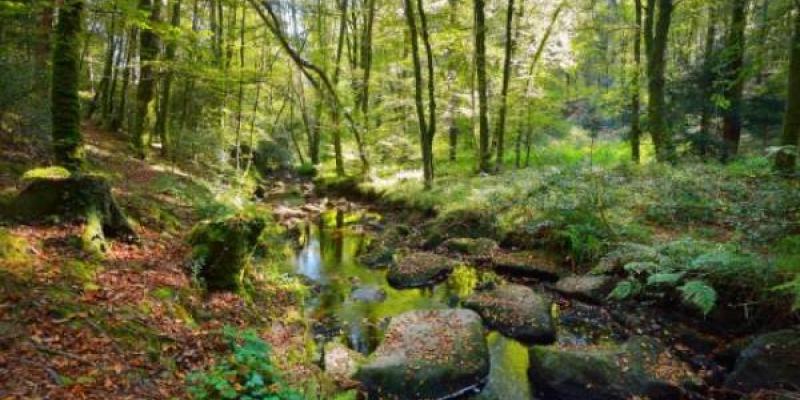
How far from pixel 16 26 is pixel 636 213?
11.8 m

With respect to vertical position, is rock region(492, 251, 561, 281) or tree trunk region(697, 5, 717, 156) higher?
tree trunk region(697, 5, 717, 156)

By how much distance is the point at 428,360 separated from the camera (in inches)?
241

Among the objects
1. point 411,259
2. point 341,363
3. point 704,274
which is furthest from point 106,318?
point 704,274

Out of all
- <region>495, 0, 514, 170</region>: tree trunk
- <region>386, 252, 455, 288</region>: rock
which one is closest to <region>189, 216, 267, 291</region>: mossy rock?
<region>386, 252, 455, 288</region>: rock

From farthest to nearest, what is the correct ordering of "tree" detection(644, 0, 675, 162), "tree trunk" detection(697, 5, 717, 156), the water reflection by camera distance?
1. "tree trunk" detection(697, 5, 717, 156)
2. "tree" detection(644, 0, 675, 162)
3. the water reflection

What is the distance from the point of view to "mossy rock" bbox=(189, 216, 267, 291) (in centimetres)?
660

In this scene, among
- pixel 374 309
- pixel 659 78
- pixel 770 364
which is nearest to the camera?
pixel 770 364

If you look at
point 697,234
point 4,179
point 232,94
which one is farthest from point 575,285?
point 232,94

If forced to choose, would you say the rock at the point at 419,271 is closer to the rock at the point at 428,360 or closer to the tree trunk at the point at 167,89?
the rock at the point at 428,360

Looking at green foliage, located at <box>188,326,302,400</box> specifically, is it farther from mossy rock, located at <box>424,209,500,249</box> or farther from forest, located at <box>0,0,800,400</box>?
mossy rock, located at <box>424,209,500,249</box>

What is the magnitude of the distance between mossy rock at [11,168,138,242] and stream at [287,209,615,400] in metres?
3.52

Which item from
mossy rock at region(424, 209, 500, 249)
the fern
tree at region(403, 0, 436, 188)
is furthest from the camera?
tree at region(403, 0, 436, 188)

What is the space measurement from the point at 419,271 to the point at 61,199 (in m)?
6.36

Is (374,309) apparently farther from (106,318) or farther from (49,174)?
(49,174)
